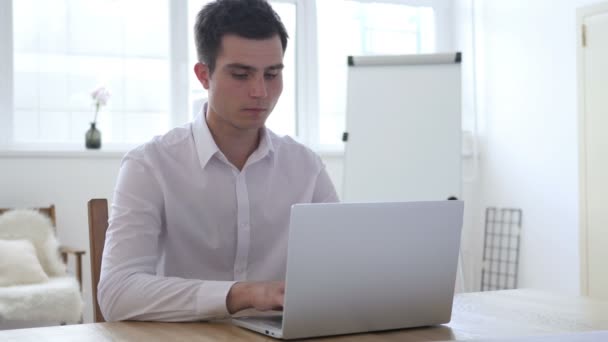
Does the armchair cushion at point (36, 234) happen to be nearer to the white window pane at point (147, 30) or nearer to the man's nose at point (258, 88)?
the white window pane at point (147, 30)

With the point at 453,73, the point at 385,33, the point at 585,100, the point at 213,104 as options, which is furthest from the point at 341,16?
the point at 213,104

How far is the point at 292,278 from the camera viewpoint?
3.68 ft

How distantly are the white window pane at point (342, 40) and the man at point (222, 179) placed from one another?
3.37m

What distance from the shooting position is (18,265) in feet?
12.1

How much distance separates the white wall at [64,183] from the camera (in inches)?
165

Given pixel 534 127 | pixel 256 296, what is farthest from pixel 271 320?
pixel 534 127

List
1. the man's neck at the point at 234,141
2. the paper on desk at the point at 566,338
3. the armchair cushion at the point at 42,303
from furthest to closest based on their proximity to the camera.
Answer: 1. the armchair cushion at the point at 42,303
2. the man's neck at the point at 234,141
3. the paper on desk at the point at 566,338

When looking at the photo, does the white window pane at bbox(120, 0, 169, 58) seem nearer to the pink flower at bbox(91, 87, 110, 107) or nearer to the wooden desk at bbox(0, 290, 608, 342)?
the pink flower at bbox(91, 87, 110, 107)

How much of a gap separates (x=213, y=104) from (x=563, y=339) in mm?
957

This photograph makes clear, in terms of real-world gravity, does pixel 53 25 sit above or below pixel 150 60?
above

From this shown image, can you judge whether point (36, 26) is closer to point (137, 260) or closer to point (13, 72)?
point (13, 72)

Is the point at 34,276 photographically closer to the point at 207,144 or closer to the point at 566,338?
the point at 207,144

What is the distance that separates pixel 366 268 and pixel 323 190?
2.27ft

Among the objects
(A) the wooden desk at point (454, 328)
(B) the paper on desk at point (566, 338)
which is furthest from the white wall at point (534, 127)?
(B) the paper on desk at point (566, 338)
